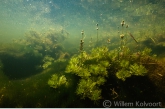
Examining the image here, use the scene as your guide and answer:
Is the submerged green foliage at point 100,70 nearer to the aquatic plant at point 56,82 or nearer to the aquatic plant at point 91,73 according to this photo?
the aquatic plant at point 91,73

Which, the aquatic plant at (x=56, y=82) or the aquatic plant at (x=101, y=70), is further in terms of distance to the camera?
the aquatic plant at (x=56, y=82)

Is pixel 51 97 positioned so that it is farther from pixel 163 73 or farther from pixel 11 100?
pixel 163 73

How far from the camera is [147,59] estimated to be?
5410 mm

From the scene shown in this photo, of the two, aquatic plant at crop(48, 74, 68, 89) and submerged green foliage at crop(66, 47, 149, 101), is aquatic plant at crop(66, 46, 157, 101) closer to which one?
submerged green foliage at crop(66, 47, 149, 101)

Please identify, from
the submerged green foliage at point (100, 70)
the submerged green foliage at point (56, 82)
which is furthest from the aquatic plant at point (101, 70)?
the submerged green foliage at point (56, 82)

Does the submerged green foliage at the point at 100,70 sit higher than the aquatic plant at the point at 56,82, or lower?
higher

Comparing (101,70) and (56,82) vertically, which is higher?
(101,70)

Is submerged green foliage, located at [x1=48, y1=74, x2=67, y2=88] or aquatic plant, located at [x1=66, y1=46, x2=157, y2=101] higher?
aquatic plant, located at [x1=66, y1=46, x2=157, y2=101]

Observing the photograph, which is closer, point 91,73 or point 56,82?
point 56,82

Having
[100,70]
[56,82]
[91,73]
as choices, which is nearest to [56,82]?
[56,82]

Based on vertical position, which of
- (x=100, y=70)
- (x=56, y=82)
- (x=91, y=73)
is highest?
(x=100, y=70)

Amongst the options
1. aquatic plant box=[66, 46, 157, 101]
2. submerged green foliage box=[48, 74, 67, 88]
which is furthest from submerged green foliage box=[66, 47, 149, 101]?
submerged green foliage box=[48, 74, 67, 88]

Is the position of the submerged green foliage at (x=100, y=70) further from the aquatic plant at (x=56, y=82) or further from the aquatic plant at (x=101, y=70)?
the aquatic plant at (x=56, y=82)

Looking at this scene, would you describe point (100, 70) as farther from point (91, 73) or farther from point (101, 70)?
point (91, 73)
